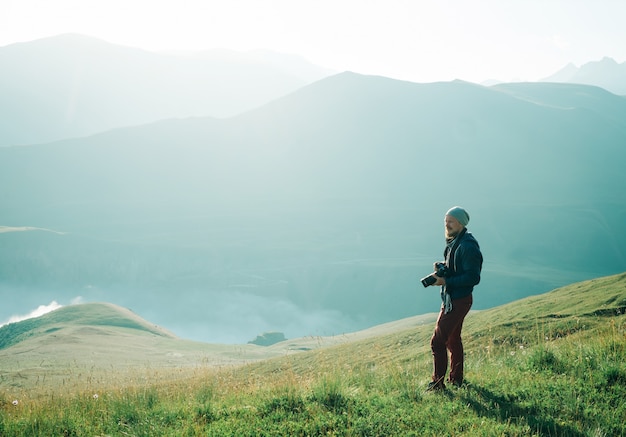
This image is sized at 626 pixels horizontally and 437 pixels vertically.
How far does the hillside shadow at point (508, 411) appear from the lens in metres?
5.27

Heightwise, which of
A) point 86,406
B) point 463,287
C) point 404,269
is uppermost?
point 463,287

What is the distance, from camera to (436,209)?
604 ft

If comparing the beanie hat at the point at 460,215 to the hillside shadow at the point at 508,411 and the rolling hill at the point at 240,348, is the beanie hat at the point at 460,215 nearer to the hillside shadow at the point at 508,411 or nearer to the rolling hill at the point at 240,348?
the hillside shadow at the point at 508,411

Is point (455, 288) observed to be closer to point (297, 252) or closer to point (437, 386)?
point (437, 386)

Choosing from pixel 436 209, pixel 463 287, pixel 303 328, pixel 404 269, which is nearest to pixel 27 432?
pixel 463 287

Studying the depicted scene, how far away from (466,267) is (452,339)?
107cm

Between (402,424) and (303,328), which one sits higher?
(402,424)

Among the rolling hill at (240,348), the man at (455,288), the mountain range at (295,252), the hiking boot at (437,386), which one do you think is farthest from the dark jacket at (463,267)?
the mountain range at (295,252)

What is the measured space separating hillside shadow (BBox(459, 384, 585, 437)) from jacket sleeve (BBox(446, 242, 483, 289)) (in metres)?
1.47

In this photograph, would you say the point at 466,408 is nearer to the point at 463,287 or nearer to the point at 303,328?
the point at 463,287

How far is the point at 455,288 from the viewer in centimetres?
657

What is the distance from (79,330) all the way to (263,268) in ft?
304

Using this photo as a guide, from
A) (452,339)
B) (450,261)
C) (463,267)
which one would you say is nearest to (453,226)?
(450,261)

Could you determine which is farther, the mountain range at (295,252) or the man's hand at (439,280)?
the mountain range at (295,252)
